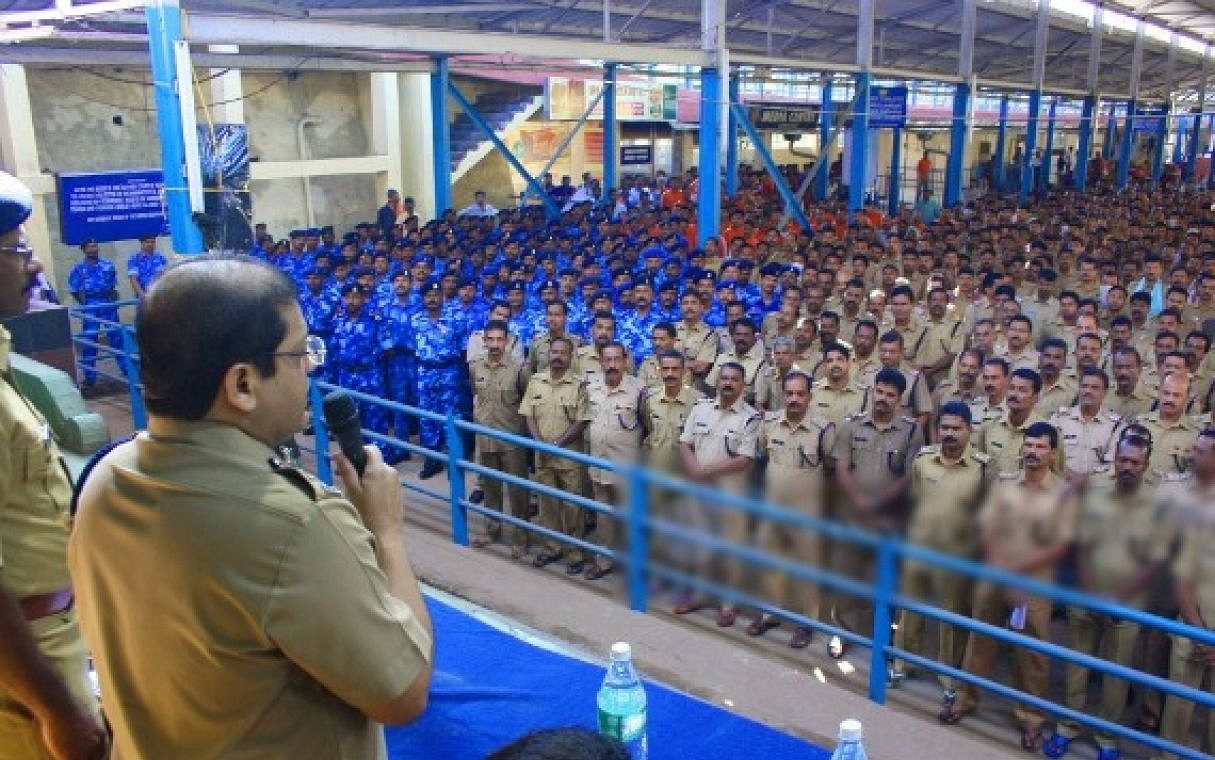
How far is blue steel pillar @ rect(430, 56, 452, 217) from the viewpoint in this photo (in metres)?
12.6

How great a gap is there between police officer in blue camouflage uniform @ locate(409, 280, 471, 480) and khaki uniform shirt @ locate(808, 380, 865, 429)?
2.56 m

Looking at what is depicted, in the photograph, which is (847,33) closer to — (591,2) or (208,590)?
(591,2)

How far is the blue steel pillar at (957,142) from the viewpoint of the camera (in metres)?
15.4

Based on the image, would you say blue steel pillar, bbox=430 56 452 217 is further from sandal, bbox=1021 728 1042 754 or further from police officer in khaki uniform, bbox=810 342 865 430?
sandal, bbox=1021 728 1042 754

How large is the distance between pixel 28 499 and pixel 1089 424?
4.58m

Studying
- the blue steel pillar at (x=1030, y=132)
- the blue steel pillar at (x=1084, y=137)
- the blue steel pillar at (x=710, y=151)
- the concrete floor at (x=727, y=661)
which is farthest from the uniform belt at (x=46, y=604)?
the blue steel pillar at (x=1084, y=137)

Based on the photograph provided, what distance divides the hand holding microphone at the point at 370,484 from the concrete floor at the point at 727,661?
1273mm

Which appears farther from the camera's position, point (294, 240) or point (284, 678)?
point (294, 240)

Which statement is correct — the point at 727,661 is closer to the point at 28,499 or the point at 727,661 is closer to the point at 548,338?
the point at 28,499

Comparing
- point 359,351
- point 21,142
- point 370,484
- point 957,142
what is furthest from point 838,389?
point 957,142

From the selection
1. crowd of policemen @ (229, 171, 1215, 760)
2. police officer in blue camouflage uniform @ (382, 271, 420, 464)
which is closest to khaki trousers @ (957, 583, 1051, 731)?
crowd of policemen @ (229, 171, 1215, 760)

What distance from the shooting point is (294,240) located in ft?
33.4

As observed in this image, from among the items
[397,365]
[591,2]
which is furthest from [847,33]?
[397,365]

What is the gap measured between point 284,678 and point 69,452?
4508 millimetres
